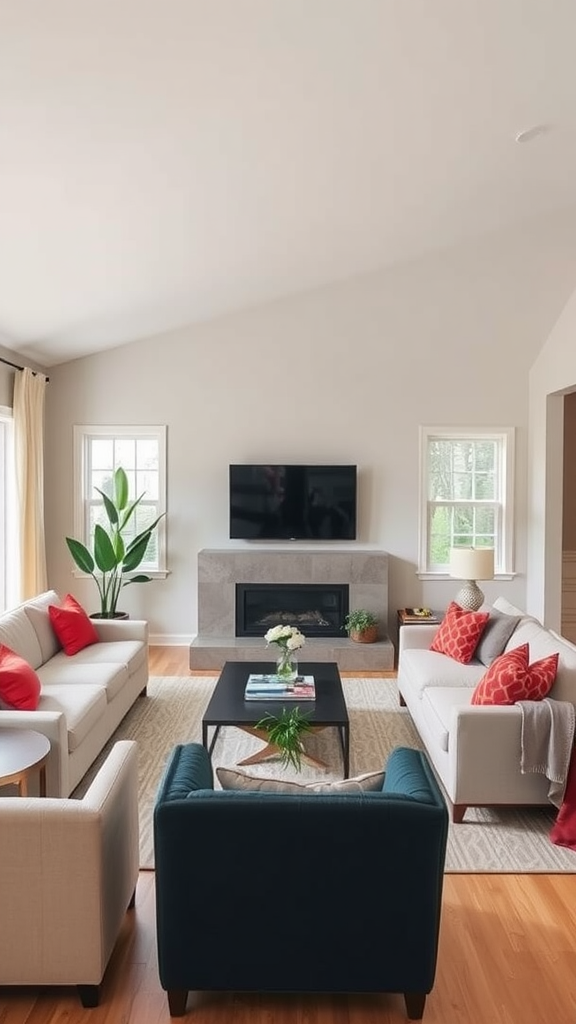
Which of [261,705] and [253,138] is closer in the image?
[253,138]

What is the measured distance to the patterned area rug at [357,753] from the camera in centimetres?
302

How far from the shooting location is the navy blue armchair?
6.37ft

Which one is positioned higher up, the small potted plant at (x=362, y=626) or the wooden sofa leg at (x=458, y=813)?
the small potted plant at (x=362, y=626)

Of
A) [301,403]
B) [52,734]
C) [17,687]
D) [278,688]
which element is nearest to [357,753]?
[278,688]

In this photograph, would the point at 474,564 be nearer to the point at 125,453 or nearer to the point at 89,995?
the point at 125,453

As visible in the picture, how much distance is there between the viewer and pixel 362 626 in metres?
6.09

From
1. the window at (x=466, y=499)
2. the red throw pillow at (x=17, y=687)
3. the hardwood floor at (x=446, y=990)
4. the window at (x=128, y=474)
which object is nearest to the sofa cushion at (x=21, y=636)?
the red throw pillow at (x=17, y=687)

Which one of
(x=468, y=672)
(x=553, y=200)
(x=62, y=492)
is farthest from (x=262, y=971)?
(x=62, y=492)

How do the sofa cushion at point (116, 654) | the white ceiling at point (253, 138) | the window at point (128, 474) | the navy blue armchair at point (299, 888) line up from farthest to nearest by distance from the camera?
the window at point (128, 474)
the sofa cushion at point (116, 654)
the white ceiling at point (253, 138)
the navy blue armchair at point (299, 888)

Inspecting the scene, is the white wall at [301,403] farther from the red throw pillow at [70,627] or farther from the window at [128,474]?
the red throw pillow at [70,627]

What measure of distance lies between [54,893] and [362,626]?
4.26 meters

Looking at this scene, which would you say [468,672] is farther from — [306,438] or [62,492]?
[62,492]

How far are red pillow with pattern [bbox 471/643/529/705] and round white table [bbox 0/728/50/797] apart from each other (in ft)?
6.67

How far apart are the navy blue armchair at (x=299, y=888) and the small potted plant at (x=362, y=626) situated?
13.2ft
